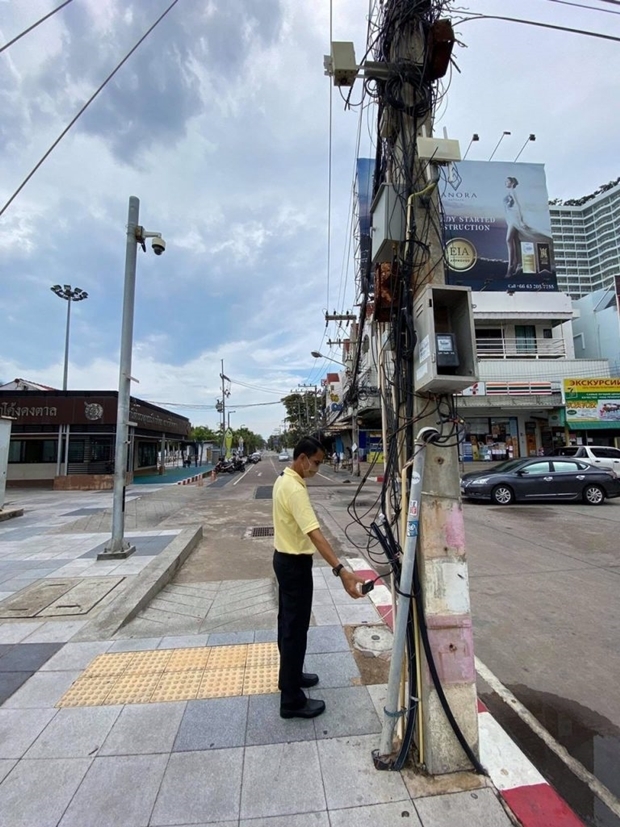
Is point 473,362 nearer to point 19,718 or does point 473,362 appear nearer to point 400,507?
point 400,507

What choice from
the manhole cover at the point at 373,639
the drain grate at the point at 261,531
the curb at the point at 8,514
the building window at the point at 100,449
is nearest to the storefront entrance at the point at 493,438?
the drain grate at the point at 261,531

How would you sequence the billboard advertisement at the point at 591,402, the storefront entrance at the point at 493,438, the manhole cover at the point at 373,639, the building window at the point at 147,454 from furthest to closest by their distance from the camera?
1. the building window at the point at 147,454
2. the storefront entrance at the point at 493,438
3. the billboard advertisement at the point at 591,402
4. the manhole cover at the point at 373,639

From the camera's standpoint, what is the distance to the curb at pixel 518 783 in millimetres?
1849

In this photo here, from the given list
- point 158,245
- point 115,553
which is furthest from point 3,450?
point 158,245

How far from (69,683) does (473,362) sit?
3.53 metres

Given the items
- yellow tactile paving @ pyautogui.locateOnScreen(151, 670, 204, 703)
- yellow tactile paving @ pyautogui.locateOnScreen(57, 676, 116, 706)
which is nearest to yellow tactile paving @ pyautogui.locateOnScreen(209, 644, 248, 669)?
yellow tactile paving @ pyautogui.locateOnScreen(151, 670, 204, 703)

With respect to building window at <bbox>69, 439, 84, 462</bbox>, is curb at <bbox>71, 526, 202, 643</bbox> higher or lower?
lower

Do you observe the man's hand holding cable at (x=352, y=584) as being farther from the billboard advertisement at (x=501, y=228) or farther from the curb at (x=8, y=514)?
the billboard advertisement at (x=501, y=228)

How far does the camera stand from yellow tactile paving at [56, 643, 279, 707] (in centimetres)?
279

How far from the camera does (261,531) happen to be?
28.9ft

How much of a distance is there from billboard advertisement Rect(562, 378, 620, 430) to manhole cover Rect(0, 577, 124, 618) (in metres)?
22.7

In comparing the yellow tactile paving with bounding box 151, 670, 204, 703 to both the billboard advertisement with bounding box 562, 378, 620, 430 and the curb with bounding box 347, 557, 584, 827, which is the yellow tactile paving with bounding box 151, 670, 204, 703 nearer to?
the curb with bounding box 347, 557, 584, 827

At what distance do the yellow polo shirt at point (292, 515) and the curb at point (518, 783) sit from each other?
57.6 inches

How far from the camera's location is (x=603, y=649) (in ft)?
11.7
